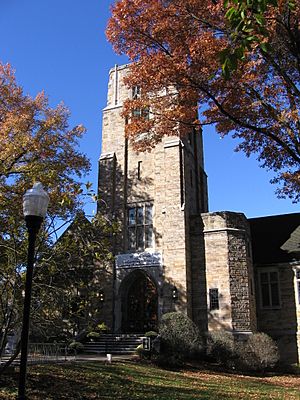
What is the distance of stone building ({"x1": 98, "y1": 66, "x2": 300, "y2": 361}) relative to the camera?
74.9 feet

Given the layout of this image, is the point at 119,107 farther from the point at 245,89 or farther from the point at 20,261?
the point at 20,261

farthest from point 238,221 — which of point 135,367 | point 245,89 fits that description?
point 245,89

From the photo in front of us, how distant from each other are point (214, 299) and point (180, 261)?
267cm

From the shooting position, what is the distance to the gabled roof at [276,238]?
24.7 meters

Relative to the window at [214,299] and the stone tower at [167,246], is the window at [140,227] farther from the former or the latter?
the window at [214,299]

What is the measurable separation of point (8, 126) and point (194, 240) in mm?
11607

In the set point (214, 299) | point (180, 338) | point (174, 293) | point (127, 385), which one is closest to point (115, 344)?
point (180, 338)

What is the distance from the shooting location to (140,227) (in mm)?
25719

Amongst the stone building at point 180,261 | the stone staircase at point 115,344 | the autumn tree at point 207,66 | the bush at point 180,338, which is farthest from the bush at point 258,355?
the autumn tree at point 207,66

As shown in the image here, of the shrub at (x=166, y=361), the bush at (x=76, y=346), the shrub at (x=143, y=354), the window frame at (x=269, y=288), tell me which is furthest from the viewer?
the window frame at (x=269, y=288)

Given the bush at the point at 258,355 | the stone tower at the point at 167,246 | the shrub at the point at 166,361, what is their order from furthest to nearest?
the stone tower at the point at 167,246 → the bush at the point at 258,355 → the shrub at the point at 166,361

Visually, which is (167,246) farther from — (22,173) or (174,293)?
(22,173)

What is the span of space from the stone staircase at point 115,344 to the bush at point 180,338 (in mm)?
1333

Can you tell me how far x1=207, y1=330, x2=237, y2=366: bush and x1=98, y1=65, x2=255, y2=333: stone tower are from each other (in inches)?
47.3
